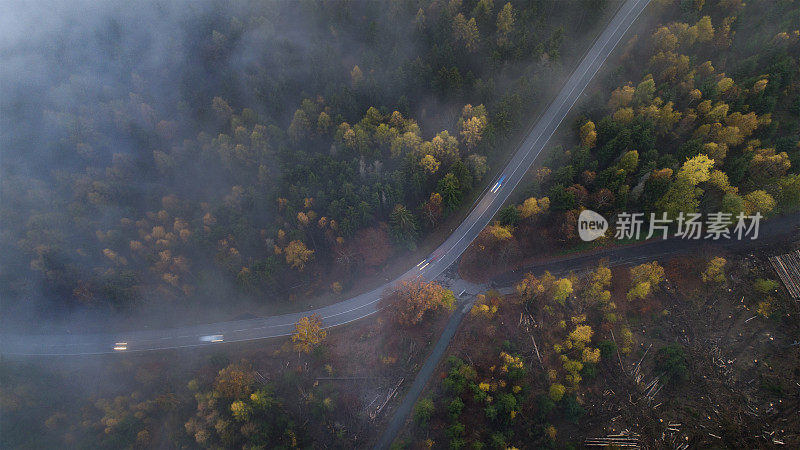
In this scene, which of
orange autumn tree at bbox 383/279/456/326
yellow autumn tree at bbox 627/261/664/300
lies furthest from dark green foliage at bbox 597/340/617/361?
orange autumn tree at bbox 383/279/456/326

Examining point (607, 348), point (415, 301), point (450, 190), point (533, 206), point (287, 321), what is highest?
point (450, 190)

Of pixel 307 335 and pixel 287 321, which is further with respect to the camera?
pixel 287 321

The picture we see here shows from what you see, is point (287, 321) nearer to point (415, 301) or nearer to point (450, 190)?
point (415, 301)

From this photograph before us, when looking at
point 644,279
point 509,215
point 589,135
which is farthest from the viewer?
point 589,135

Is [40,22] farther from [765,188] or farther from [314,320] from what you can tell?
[765,188]

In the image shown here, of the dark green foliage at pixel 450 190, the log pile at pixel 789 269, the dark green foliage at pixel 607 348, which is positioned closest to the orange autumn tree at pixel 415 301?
the dark green foliage at pixel 450 190

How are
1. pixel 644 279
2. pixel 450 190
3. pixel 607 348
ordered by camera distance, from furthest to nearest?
1. pixel 450 190
2. pixel 644 279
3. pixel 607 348

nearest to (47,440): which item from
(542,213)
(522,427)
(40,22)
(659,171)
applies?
(522,427)

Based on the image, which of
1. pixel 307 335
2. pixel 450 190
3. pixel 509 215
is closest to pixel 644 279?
pixel 509 215
